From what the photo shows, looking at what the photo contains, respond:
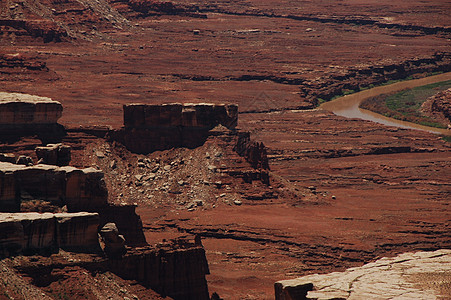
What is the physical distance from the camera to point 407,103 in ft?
508

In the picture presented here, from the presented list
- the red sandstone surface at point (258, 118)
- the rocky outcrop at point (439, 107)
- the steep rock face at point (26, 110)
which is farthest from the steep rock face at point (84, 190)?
the rocky outcrop at point (439, 107)

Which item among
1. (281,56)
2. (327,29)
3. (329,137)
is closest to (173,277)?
(329,137)

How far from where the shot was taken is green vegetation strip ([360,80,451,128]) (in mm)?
146875

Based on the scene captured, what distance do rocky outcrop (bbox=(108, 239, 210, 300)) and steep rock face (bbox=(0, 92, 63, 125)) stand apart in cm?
2709

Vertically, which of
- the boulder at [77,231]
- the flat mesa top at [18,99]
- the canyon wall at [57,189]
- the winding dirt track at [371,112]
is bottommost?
the winding dirt track at [371,112]

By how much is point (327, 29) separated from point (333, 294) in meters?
136

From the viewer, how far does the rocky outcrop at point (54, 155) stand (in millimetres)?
71125

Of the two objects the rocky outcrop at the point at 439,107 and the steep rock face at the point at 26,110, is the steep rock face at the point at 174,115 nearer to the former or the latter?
the steep rock face at the point at 26,110

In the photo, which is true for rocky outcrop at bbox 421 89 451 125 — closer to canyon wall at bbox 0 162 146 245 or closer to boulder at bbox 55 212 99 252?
canyon wall at bbox 0 162 146 245

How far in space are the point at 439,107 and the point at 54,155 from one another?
83764mm

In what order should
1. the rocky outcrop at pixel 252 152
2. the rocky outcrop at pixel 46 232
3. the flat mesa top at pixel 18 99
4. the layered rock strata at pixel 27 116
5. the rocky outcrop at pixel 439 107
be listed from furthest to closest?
the rocky outcrop at pixel 439 107, the rocky outcrop at pixel 252 152, the flat mesa top at pixel 18 99, the layered rock strata at pixel 27 116, the rocky outcrop at pixel 46 232

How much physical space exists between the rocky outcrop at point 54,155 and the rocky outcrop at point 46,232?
10.2 meters

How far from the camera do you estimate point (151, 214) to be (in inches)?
3425

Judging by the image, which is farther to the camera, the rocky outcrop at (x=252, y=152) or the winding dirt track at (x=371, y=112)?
the winding dirt track at (x=371, y=112)
